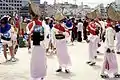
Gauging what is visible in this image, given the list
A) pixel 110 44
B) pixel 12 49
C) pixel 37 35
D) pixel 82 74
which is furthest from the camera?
pixel 12 49

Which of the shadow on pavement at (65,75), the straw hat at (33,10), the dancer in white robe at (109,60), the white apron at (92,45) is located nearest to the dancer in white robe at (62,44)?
the shadow on pavement at (65,75)

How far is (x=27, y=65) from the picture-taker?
467 inches

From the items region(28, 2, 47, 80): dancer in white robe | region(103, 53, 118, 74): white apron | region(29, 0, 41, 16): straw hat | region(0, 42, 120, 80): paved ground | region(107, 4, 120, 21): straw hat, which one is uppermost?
region(29, 0, 41, 16): straw hat

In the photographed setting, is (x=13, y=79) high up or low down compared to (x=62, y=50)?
down

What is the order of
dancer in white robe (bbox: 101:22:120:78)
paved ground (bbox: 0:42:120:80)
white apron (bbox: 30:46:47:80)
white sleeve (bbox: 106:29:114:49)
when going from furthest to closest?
paved ground (bbox: 0:42:120:80)
dancer in white robe (bbox: 101:22:120:78)
white sleeve (bbox: 106:29:114:49)
white apron (bbox: 30:46:47:80)

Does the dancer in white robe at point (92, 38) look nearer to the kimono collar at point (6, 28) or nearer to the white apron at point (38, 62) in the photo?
the kimono collar at point (6, 28)

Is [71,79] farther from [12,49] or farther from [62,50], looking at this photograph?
[12,49]

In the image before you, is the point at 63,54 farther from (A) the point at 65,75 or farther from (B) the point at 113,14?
(B) the point at 113,14

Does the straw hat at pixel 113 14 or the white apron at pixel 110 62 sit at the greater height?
the straw hat at pixel 113 14

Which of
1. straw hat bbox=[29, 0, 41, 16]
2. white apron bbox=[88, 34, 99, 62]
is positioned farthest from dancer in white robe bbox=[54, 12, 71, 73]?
straw hat bbox=[29, 0, 41, 16]

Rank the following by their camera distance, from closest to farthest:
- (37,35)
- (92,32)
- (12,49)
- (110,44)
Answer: (37,35), (110,44), (92,32), (12,49)

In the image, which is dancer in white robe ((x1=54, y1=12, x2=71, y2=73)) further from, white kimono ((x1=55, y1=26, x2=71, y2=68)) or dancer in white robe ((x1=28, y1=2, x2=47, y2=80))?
dancer in white robe ((x1=28, y1=2, x2=47, y2=80))

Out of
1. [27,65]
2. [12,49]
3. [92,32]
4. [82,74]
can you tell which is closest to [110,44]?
[82,74]

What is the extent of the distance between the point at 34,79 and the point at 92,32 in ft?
14.1
